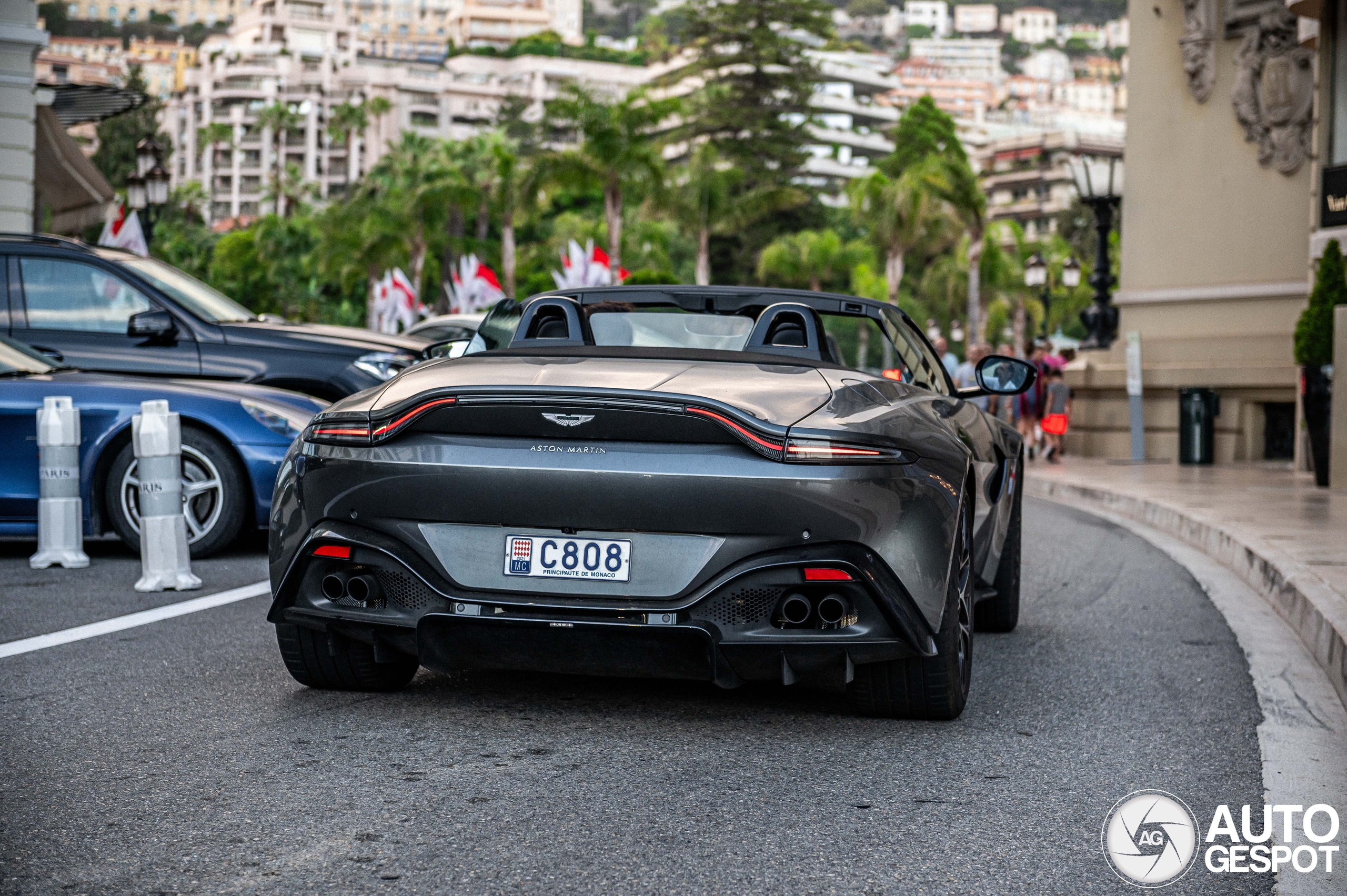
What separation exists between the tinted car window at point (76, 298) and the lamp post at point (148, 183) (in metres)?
16.8

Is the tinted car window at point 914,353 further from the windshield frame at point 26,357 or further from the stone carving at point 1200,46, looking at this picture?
Result: the stone carving at point 1200,46

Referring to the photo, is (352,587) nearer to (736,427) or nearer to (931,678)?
(736,427)

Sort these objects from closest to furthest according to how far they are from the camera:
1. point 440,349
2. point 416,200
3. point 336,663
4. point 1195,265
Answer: point 336,663, point 440,349, point 1195,265, point 416,200

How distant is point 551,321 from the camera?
5371 mm

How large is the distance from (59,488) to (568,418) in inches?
188

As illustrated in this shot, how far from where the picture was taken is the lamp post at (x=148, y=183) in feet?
87.1

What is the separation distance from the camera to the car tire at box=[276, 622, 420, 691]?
15.6 ft

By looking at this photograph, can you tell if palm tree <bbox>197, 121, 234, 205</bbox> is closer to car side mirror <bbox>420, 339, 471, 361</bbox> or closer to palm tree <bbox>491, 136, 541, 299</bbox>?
palm tree <bbox>491, 136, 541, 299</bbox>

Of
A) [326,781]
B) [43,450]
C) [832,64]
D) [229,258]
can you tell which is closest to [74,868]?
[326,781]

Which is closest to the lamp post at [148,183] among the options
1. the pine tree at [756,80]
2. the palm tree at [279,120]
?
the pine tree at [756,80]

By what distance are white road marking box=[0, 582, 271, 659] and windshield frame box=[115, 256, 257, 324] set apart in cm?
318

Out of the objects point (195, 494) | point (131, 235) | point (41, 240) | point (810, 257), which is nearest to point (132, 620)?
point (195, 494)

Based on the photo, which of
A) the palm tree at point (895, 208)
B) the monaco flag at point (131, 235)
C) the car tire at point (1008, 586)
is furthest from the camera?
the palm tree at point (895, 208)

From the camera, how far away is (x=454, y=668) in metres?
4.35
